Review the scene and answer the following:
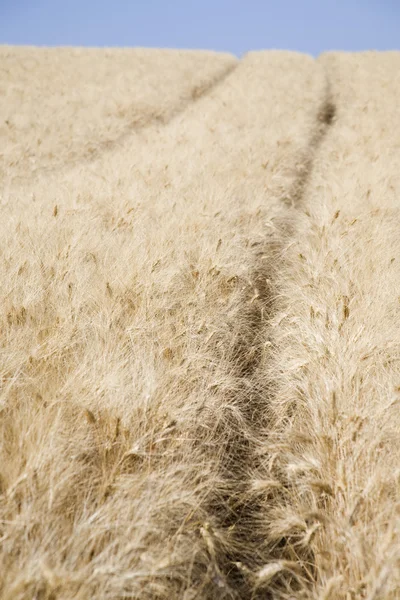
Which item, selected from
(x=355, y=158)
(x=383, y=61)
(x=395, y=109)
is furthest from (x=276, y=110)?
(x=383, y=61)

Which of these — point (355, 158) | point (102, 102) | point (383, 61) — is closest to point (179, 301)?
point (355, 158)

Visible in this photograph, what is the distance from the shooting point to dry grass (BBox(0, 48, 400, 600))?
1.16 m

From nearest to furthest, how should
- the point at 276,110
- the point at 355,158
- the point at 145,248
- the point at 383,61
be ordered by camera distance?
the point at 145,248 → the point at 355,158 → the point at 276,110 → the point at 383,61

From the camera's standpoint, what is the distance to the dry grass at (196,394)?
3.80ft

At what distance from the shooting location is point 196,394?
1762mm

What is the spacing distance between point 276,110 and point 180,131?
158 inches

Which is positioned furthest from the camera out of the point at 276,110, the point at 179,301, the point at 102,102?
the point at 102,102

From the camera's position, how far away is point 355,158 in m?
6.58

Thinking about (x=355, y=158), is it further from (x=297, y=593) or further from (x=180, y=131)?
(x=297, y=593)

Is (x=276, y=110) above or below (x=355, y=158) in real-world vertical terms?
above

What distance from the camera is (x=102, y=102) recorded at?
11.6 metres

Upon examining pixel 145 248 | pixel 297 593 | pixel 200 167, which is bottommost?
pixel 297 593

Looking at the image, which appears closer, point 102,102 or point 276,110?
point 276,110

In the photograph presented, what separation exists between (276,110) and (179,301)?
10.2m
